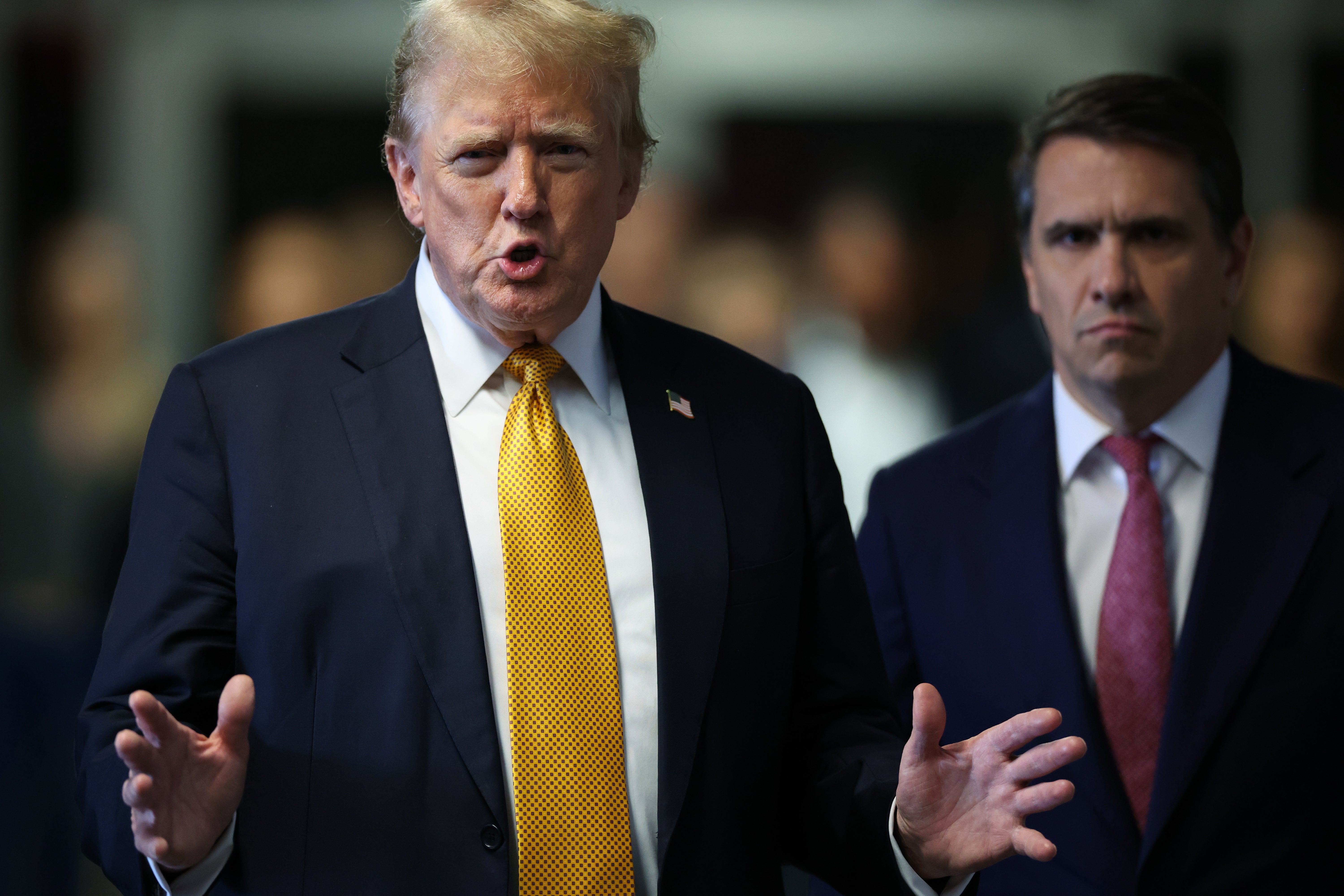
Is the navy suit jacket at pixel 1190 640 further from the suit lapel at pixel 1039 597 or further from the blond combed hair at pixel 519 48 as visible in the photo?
the blond combed hair at pixel 519 48

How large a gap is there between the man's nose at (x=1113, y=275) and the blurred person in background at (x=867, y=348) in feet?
7.73

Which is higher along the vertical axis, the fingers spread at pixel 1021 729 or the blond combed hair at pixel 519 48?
the blond combed hair at pixel 519 48

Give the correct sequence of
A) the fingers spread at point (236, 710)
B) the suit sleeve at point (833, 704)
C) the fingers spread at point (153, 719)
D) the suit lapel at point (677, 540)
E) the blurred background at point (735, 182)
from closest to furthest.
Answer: the fingers spread at point (153, 719)
the fingers spread at point (236, 710)
the suit lapel at point (677, 540)
the suit sleeve at point (833, 704)
the blurred background at point (735, 182)

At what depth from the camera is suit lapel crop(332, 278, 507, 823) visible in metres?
1.92

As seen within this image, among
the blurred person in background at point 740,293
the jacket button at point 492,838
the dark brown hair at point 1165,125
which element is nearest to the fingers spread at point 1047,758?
the jacket button at point 492,838

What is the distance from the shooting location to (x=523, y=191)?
2027mm

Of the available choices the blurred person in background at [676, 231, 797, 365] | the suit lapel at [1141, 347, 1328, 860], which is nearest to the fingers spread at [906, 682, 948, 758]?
the suit lapel at [1141, 347, 1328, 860]

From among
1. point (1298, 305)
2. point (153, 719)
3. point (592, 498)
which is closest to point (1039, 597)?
point (592, 498)

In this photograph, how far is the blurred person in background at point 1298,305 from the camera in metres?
5.20

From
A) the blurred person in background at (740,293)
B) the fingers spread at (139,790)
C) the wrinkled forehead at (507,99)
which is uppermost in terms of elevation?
the blurred person in background at (740,293)

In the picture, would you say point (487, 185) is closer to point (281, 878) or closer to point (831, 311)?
point (281, 878)

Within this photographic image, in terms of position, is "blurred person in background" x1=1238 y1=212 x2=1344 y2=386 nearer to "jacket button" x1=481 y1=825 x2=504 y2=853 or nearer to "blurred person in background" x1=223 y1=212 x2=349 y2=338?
"blurred person in background" x1=223 y1=212 x2=349 y2=338

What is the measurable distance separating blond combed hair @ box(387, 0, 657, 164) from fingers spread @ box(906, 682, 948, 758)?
909 millimetres

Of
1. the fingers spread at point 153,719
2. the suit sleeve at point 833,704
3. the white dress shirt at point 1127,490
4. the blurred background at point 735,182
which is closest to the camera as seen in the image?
the fingers spread at point 153,719
